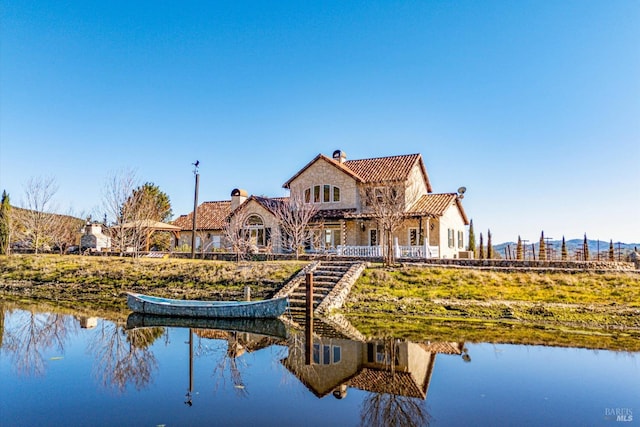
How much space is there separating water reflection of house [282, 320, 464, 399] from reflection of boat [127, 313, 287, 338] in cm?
219

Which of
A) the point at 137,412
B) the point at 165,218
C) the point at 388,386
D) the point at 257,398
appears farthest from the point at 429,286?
the point at 165,218

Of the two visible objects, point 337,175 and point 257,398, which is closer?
point 257,398

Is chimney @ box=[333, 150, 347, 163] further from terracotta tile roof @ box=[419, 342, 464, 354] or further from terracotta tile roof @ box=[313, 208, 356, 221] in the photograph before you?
terracotta tile roof @ box=[419, 342, 464, 354]

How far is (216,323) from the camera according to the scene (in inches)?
691

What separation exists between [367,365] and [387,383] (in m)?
1.45

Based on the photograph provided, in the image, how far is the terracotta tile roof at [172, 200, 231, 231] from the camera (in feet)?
131

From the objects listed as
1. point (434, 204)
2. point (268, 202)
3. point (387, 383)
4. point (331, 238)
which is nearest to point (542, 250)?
point (434, 204)

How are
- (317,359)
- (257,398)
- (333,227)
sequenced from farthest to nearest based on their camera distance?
(333,227) → (317,359) → (257,398)

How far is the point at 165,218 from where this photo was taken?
5228cm

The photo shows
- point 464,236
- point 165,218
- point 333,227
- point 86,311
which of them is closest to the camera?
point 86,311

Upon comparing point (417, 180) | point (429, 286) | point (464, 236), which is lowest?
point (429, 286)

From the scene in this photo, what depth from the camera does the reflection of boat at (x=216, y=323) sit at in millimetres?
16316

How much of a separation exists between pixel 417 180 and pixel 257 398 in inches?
1037

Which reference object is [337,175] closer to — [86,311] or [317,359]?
[86,311]
